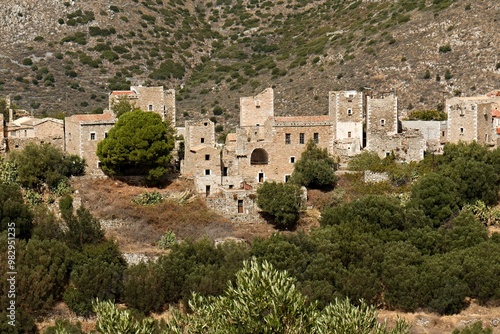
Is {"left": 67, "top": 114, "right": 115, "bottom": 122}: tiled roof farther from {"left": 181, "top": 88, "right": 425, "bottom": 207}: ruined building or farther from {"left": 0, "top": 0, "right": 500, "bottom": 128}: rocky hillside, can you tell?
{"left": 0, "top": 0, "right": 500, "bottom": 128}: rocky hillside

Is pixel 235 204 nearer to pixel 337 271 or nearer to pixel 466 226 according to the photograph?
pixel 337 271

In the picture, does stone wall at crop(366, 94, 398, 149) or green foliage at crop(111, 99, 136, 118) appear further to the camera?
green foliage at crop(111, 99, 136, 118)

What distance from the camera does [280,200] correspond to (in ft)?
167

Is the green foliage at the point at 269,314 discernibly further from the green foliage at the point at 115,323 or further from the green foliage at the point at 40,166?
the green foliage at the point at 40,166

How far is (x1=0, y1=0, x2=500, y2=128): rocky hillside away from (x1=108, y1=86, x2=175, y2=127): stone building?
2042 cm

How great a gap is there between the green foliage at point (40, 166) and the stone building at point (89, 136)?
1.60 metres

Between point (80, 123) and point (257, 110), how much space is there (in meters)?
9.58

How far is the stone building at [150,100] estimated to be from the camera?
A: 5831cm

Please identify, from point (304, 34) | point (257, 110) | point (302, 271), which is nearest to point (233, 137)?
point (257, 110)

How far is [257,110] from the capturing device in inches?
2274

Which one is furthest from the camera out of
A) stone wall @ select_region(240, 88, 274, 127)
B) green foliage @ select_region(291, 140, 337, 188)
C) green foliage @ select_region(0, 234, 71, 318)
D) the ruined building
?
stone wall @ select_region(240, 88, 274, 127)

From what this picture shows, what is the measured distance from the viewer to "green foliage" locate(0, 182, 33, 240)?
1896 inches

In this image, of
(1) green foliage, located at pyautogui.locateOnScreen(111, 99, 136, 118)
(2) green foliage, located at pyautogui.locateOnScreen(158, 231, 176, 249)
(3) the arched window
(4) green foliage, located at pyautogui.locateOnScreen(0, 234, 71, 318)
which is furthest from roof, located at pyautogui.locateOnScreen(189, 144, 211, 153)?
(4) green foliage, located at pyautogui.locateOnScreen(0, 234, 71, 318)

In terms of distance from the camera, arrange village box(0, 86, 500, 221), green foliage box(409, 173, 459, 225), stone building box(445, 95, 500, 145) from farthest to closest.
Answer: stone building box(445, 95, 500, 145) → village box(0, 86, 500, 221) → green foliage box(409, 173, 459, 225)
